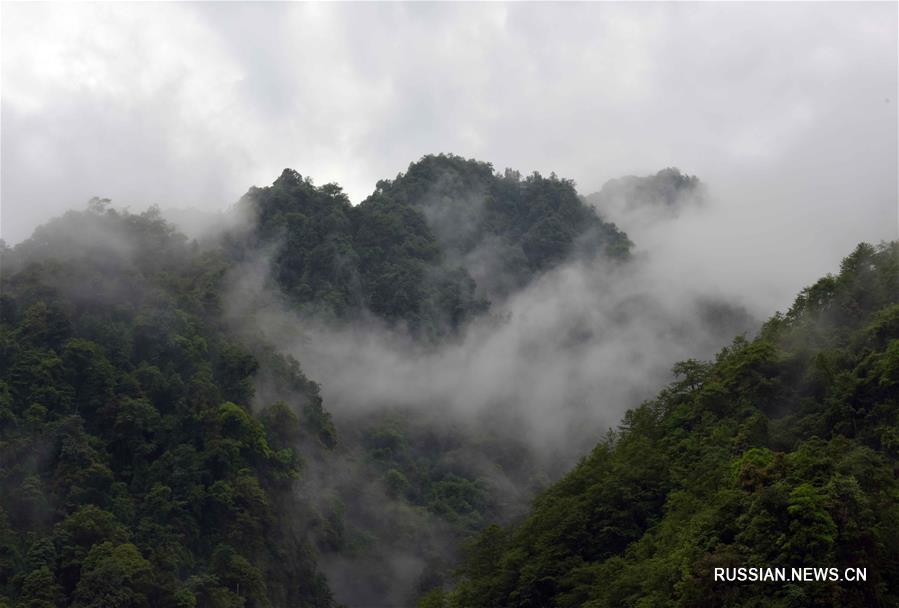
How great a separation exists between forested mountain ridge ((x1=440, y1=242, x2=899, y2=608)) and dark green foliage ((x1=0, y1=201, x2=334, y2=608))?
13.1 m

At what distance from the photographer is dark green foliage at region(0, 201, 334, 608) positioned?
45469 millimetres

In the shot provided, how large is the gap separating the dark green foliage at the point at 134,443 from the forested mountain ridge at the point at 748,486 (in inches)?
514

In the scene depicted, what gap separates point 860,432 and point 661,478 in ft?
→ 21.7

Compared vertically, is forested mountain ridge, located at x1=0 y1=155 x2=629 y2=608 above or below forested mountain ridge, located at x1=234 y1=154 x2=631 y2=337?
below

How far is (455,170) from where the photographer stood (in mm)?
93438

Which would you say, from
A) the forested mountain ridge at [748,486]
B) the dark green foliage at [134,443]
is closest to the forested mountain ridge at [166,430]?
the dark green foliage at [134,443]

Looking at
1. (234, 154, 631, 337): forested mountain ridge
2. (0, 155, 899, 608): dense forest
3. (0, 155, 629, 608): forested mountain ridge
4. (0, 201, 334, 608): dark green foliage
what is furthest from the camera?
(234, 154, 631, 337): forested mountain ridge

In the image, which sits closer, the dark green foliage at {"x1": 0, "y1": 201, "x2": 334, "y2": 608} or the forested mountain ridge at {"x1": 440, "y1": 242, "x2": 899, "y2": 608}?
the forested mountain ridge at {"x1": 440, "y1": 242, "x2": 899, "y2": 608}

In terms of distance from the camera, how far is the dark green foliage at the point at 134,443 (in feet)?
149

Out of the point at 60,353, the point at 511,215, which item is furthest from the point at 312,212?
the point at 60,353

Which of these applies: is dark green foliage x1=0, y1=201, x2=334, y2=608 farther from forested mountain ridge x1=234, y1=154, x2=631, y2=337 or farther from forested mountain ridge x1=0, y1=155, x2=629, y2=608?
forested mountain ridge x1=234, y1=154, x2=631, y2=337

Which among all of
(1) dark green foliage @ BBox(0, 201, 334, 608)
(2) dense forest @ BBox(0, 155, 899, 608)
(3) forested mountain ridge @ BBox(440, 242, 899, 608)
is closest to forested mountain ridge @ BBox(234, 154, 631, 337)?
(2) dense forest @ BBox(0, 155, 899, 608)

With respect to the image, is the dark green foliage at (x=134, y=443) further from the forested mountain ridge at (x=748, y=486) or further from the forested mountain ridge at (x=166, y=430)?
the forested mountain ridge at (x=748, y=486)

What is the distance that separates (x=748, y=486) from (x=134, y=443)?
101ft
